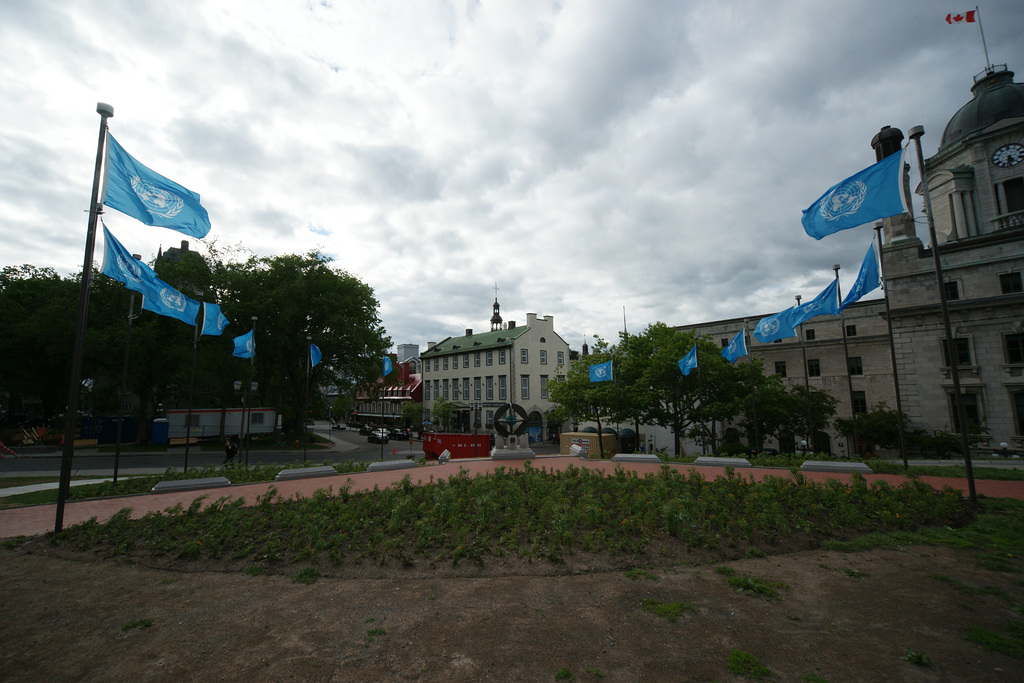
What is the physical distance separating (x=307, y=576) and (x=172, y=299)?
10.7 m

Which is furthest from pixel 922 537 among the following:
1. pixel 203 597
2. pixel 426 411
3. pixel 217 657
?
pixel 426 411

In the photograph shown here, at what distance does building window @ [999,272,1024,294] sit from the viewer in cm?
3209

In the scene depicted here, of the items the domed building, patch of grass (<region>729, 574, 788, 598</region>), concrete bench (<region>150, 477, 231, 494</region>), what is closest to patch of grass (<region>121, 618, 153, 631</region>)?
patch of grass (<region>729, 574, 788, 598</region>)

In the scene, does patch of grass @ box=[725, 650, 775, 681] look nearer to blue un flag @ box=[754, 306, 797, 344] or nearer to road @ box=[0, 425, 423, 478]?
blue un flag @ box=[754, 306, 797, 344]

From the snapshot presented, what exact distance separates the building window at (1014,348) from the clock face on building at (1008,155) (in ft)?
59.1

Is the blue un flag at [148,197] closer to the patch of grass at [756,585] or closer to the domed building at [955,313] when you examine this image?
the patch of grass at [756,585]

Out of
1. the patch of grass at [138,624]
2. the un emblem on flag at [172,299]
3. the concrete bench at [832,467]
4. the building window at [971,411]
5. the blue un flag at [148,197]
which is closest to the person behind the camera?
the patch of grass at [138,624]

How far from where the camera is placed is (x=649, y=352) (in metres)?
36.1

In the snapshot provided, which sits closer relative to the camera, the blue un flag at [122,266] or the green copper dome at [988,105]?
the blue un flag at [122,266]

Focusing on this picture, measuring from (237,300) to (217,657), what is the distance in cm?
4146

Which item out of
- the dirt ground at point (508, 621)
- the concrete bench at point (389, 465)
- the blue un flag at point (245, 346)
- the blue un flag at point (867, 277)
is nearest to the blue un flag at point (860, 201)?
the blue un flag at point (867, 277)

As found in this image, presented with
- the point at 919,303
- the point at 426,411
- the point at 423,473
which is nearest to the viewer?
the point at 423,473

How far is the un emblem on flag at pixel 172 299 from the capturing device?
13780 mm

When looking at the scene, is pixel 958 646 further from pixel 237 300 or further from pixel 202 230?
pixel 237 300
